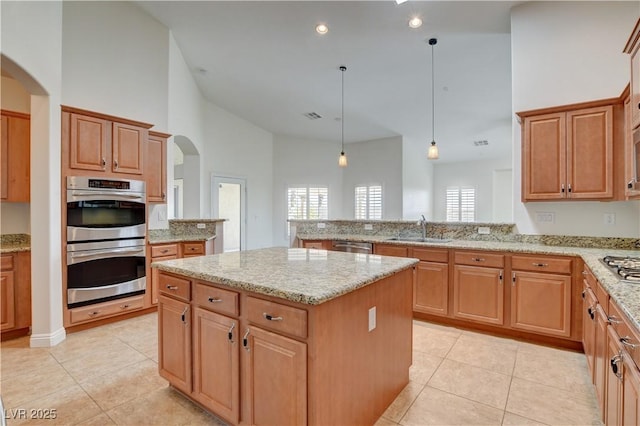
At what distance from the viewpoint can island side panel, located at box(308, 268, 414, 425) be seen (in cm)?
137

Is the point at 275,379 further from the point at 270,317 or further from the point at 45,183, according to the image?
the point at 45,183

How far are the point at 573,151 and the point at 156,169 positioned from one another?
15.2 feet

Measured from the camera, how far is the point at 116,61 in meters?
3.77

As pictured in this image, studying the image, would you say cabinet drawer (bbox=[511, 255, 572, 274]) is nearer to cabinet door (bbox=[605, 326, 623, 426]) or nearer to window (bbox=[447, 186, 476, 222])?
cabinet door (bbox=[605, 326, 623, 426])

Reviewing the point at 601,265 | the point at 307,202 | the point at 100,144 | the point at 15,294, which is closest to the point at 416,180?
the point at 307,202

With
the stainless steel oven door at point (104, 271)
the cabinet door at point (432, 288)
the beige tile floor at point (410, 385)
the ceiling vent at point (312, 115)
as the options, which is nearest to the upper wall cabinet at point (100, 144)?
the stainless steel oven door at point (104, 271)

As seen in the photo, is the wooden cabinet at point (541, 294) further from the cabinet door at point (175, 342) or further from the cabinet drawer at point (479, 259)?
the cabinet door at point (175, 342)

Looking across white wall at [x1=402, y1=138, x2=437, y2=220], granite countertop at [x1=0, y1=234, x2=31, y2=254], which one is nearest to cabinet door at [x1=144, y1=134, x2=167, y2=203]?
granite countertop at [x1=0, y1=234, x2=31, y2=254]

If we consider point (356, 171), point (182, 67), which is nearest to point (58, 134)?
point (182, 67)

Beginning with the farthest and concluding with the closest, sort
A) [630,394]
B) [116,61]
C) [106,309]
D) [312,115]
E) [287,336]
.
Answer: [312,115] → [116,61] → [106,309] → [287,336] → [630,394]

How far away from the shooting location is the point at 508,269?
2959 mm

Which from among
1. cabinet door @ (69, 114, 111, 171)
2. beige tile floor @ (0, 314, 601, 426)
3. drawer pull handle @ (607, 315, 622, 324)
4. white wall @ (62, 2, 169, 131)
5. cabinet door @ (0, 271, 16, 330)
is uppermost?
white wall @ (62, 2, 169, 131)

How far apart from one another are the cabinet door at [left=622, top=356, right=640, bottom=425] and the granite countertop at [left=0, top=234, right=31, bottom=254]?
4347mm

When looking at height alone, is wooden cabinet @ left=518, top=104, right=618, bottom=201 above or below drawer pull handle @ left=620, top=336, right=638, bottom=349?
above
